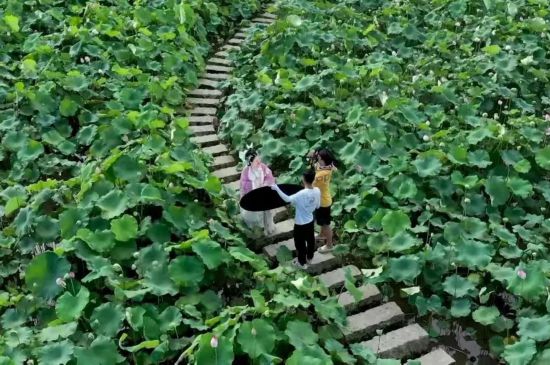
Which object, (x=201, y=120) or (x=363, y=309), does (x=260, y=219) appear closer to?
(x=363, y=309)

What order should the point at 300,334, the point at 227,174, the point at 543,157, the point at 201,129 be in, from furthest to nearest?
the point at 201,129 < the point at 227,174 < the point at 543,157 < the point at 300,334

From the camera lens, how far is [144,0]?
11.0m

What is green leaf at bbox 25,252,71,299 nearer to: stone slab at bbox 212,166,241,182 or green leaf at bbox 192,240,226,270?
green leaf at bbox 192,240,226,270

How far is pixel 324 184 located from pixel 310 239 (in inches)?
20.2

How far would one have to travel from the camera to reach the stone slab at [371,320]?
17.6 ft

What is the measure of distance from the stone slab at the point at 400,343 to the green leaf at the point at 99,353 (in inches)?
76.5

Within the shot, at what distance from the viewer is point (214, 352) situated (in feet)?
14.8

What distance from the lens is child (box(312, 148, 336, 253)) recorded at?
5.91 m

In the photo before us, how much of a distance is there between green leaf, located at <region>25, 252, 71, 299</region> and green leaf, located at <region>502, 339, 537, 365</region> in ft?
11.5

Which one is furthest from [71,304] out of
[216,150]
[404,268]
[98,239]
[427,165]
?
[427,165]

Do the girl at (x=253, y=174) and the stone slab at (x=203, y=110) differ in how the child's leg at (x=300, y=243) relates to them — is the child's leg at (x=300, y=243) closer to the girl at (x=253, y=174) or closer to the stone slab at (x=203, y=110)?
the girl at (x=253, y=174)

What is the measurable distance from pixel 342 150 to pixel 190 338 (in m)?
3.22

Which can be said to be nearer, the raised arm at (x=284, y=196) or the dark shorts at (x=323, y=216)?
the raised arm at (x=284, y=196)

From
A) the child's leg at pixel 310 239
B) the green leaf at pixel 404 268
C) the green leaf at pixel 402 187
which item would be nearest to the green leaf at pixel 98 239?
the child's leg at pixel 310 239
